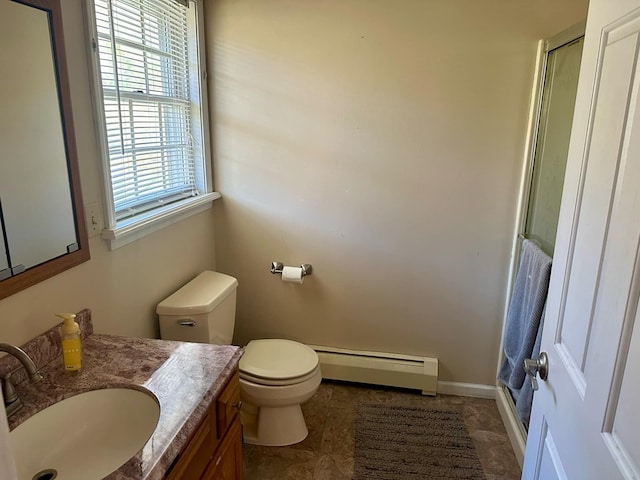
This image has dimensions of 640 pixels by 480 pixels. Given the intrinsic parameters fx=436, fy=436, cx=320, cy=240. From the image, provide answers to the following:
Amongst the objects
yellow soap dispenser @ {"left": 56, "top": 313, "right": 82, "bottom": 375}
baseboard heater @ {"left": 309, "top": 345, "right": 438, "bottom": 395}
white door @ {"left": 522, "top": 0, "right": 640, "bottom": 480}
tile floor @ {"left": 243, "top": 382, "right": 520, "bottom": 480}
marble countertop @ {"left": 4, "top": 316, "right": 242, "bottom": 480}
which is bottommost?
tile floor @ {"left": 243, "top": 382, "right": 520, "bottom": 480}

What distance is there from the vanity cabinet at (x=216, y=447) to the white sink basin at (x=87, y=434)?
0.12 metres

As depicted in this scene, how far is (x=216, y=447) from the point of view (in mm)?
1297

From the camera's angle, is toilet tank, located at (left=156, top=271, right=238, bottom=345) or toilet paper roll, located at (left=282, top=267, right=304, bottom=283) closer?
toilet tank, located at (left=156, top=271, right=238, bottom=345)

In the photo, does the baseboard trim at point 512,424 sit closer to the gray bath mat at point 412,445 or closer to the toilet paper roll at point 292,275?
the gray bath mat at point 412,445

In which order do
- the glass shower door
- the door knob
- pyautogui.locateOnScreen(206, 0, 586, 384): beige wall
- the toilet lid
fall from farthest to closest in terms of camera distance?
pyautogui.locateOnScreen(206, 0, 586, 384): beige wall < the toilet lid < the glass shower door < the door knob

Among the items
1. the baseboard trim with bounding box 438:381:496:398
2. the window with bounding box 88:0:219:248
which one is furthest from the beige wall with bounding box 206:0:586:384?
the window with bounding box 88:0:219:248

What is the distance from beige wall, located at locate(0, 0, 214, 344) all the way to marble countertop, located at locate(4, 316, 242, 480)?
0.15 metres

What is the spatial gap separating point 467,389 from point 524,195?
1.17 m

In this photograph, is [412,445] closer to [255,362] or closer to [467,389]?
[467,389]

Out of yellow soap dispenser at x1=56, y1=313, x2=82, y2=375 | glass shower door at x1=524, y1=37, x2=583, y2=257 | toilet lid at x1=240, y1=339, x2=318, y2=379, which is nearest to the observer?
yellow soap dispenser at x1=56, y1=313, x2=82, y2=375

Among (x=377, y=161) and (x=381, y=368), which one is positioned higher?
(x=377, y=161)

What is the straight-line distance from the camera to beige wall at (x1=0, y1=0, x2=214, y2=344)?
127 cm

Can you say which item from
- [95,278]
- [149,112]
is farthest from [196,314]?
[149,112]

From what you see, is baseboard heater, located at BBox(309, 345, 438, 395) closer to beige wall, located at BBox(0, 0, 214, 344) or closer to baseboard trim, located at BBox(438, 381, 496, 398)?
baseboard trim, located at BBox(438, 381, 496, 398)
